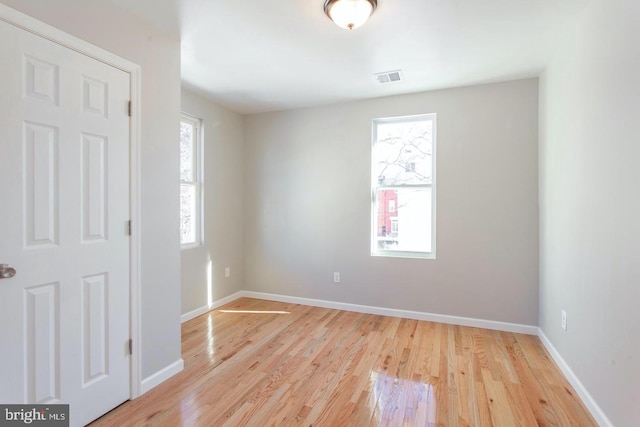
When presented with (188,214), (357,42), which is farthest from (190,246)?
(357,42)

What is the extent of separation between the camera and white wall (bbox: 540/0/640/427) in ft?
4.97

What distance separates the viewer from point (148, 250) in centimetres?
216

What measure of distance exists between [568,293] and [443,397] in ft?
4.05

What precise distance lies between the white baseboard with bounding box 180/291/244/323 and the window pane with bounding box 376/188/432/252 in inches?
82.5

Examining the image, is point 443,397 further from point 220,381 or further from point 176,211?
point 176,211

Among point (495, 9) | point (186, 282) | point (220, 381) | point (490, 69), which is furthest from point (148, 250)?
point (490, 69)

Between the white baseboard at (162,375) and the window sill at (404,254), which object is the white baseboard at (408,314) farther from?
the white baseboard at (162,375)

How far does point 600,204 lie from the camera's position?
1813mm

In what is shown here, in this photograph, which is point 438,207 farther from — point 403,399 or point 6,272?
point 6,272

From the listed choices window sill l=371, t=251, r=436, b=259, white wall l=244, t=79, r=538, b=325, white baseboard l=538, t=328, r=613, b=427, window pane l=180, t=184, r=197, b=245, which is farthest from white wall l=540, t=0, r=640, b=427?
window pane l=180, t=184, r=197, b=245

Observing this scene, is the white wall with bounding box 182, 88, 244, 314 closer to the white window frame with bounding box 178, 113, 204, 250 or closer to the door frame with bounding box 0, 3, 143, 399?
the white window frame with bounding box 178, 113, 204, 250

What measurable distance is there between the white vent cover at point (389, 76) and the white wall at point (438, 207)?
0.47m

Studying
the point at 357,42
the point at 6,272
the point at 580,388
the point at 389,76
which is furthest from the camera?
the point at 389,76

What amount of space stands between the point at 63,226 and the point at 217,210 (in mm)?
2241
